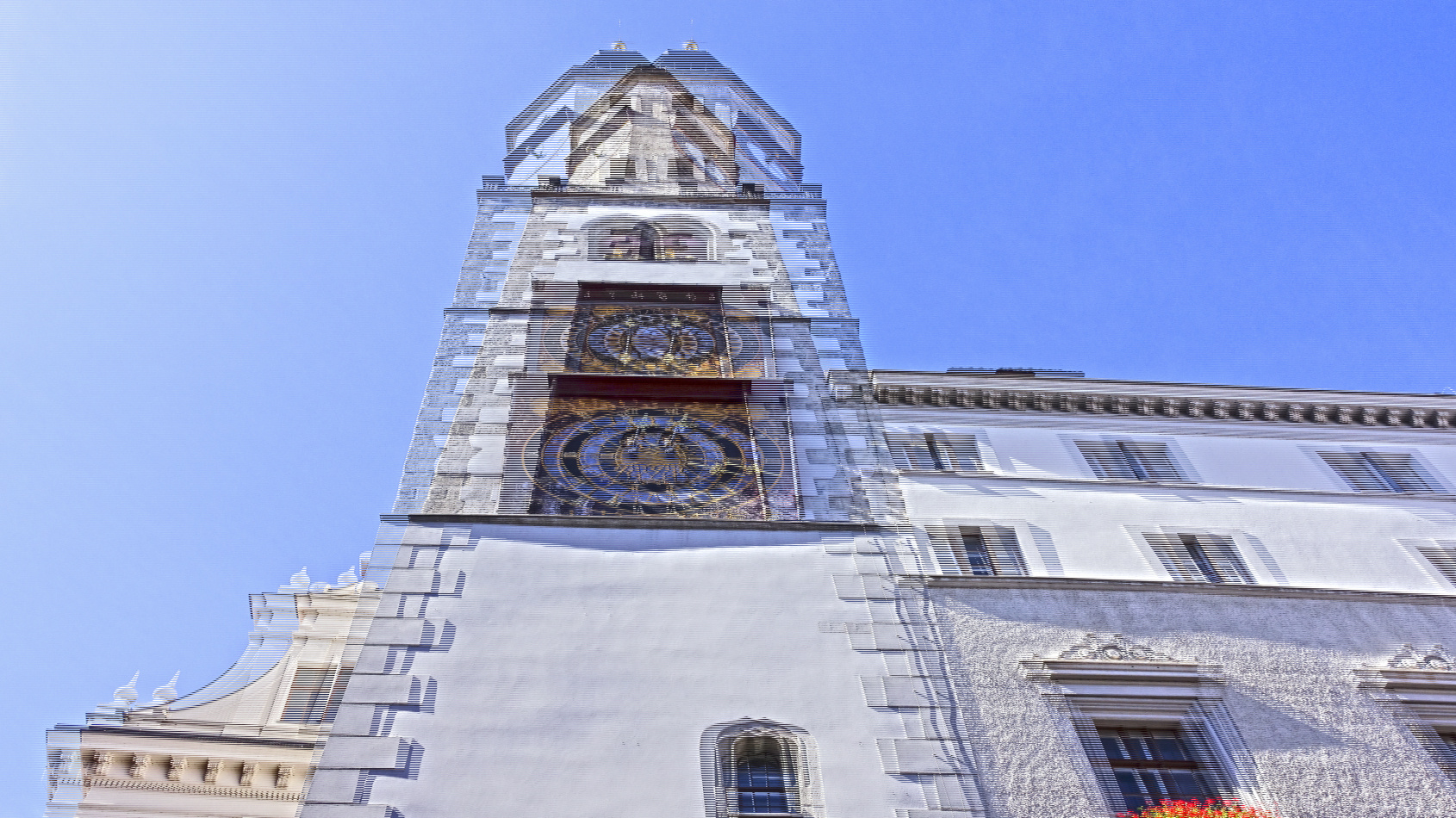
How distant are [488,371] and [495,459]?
8.42 feet

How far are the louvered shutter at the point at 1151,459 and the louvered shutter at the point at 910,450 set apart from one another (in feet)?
9.82

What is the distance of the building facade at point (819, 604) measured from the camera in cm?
1175

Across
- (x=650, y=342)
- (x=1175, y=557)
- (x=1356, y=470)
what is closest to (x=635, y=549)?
(x=650, y=342)

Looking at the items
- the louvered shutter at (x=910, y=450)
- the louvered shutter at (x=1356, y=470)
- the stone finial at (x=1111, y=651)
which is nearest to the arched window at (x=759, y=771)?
the stone finial at (x=1111, y=651)

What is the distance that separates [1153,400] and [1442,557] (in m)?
4.44

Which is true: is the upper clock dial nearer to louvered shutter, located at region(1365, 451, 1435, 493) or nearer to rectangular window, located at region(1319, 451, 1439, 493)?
rectangular window, located at region(1319, 451, 1439, 493)

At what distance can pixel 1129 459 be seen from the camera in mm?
18000

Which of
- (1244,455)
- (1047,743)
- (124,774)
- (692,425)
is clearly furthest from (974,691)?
(124,774)

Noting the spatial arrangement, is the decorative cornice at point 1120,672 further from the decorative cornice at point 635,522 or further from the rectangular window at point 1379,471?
the rectangular window at point 1379,471

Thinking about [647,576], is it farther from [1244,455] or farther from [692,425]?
[1244,455]

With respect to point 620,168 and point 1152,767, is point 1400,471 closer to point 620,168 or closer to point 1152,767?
point 1152,767

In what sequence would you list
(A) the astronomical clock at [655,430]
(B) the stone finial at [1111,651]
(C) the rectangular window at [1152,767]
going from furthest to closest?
(A) the astronomical clock at [655,430] → (B) the stone finial at [1111,651] → (C) the rectangular window at [1152,767]

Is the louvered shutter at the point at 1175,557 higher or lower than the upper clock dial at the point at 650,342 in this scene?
lower

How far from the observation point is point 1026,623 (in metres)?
13.9
